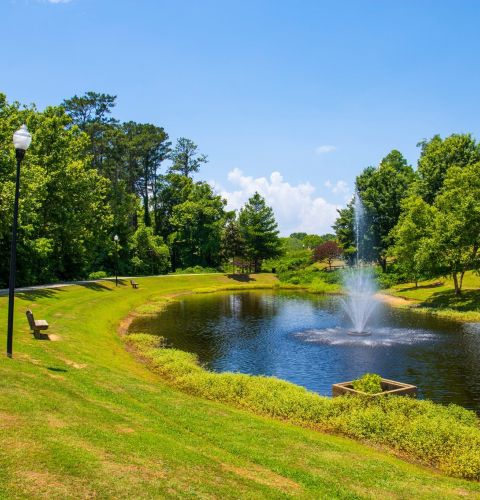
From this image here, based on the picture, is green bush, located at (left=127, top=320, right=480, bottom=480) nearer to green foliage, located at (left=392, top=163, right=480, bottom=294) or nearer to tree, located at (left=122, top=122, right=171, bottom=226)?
green foliage, located at (left=392, top=163, right=480, bottom=294)

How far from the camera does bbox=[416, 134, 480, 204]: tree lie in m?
82.1

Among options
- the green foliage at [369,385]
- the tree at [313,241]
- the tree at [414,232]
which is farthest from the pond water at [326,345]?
the tree at [313,241]

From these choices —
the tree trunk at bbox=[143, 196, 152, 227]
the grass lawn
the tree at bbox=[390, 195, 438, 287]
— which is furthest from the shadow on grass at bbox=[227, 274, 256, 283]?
the tree at bbox=[390, 195, 438, 287]

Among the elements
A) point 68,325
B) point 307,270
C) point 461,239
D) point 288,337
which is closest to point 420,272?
point 461,239

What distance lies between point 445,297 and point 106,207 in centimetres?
4653

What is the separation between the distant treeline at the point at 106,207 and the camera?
1944 inches

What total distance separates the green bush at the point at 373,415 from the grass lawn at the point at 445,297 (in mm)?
30193

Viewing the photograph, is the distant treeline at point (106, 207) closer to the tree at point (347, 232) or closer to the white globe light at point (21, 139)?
the tree at point (347, 232)

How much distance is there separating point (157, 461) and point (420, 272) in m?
53.0

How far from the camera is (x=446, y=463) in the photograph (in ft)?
49.7

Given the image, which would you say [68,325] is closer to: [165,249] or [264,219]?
[165,249]

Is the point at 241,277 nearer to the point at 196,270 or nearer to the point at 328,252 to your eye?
the point at 196,270

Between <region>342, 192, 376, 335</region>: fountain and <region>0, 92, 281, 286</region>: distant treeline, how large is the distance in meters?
16.8

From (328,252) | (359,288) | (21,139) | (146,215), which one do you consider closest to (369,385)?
(21,139)
